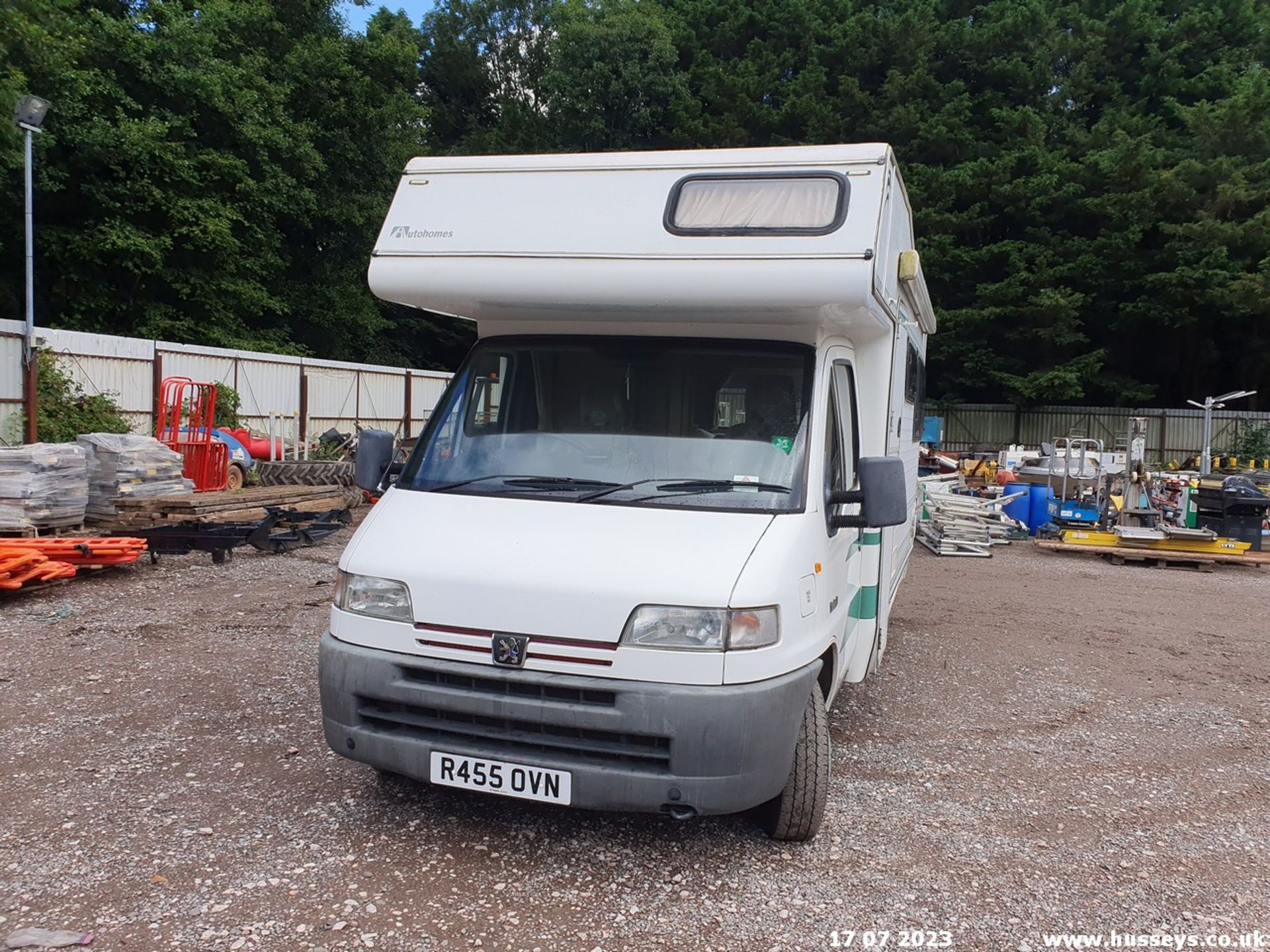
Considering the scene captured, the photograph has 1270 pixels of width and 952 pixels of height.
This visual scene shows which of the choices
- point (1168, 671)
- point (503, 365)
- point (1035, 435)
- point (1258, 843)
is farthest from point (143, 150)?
point (1035, 435)

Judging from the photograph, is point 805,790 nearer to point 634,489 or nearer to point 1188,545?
point 634,489

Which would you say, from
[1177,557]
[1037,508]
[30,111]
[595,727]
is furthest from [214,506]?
[1037,508]

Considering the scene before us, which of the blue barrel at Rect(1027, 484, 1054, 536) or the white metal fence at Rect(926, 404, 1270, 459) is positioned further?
the white metal fence at Rect(926, 404, 1270, 459)

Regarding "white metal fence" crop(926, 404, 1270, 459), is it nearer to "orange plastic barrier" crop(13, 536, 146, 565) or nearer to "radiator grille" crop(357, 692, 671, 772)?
"orange plastic barrier" crop(13, 536, 146, 565)

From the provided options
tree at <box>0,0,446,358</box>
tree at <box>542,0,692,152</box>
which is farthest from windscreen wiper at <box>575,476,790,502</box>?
tree at <box>542,0,692,152</box>

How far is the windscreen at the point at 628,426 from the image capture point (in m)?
4.16

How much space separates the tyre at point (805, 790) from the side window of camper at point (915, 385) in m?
3.12

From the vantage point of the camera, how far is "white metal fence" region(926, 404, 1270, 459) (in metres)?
32.5

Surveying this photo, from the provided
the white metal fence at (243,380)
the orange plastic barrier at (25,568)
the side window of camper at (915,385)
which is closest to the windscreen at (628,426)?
the side window of camper at (915,385)

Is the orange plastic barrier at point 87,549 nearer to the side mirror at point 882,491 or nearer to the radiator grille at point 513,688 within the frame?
the radiator grille at point 513,688

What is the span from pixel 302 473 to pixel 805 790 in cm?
1423

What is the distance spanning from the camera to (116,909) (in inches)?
136

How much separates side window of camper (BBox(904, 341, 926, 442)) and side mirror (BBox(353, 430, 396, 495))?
344 centimetres

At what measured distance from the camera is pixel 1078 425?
35.2 metres
